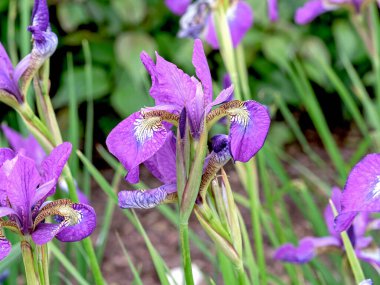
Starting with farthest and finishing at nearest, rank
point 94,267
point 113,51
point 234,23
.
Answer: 1. point 113,51
2. point 234,23
3. point 94,267

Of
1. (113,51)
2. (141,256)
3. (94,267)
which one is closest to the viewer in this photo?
(94,267)

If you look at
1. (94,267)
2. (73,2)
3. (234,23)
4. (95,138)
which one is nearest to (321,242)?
(94,267)

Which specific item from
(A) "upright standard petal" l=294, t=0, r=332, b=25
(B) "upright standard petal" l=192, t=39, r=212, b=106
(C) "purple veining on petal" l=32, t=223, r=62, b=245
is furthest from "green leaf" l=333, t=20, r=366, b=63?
(C) "purple veining on petal" l=32, t=223, r=62, b=245

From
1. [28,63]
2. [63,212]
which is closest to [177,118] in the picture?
[63,212]

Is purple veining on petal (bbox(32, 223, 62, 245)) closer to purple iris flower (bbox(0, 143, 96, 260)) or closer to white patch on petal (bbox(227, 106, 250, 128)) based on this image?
purple iris flower (bbox(0, 143, 96, 260))

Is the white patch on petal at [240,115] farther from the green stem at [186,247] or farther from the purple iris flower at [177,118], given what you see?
the green stem at [186,247]

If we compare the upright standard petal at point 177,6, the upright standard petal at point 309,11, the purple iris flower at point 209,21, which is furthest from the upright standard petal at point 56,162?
the upright standard petal at point 309,11

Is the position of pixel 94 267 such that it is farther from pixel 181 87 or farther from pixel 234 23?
pixel 234 23
